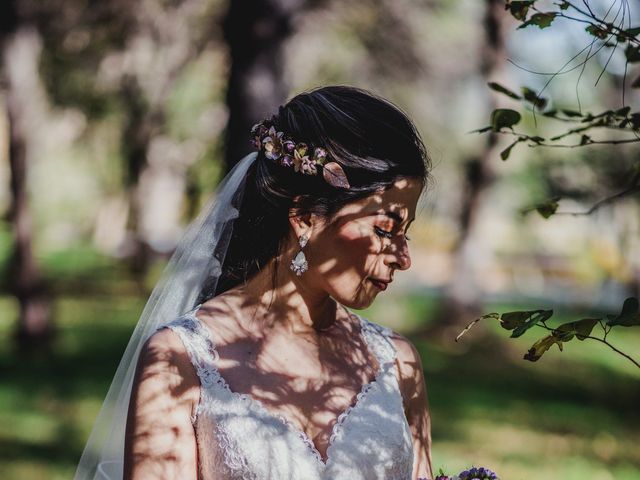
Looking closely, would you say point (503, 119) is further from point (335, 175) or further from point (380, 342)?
point (380, 342)

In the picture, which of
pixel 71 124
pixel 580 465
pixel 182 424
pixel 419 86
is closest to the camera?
pixel 182 424

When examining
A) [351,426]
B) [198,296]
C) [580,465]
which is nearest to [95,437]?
[198,296]

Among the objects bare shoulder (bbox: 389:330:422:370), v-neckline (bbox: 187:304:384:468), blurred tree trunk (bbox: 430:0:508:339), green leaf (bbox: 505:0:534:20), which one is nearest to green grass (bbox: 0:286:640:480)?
blurred tree trunk (bbox: 430:0:508:339)

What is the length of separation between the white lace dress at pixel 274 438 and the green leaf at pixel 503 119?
938 mm

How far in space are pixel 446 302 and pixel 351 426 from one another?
11056mm

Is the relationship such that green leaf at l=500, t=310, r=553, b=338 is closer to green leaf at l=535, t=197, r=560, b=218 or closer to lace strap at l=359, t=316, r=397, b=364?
green leaf at l=535, t=197, r=560, b=218

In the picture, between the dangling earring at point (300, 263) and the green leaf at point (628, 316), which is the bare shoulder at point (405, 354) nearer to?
the dangling earring at point (300, 263)

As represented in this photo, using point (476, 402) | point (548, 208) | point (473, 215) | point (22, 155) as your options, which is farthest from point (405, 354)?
point (473, 215)

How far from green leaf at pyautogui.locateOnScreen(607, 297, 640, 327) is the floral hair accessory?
87 cm

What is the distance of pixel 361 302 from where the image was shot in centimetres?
240

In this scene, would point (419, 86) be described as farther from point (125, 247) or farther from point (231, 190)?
point (231, 190)

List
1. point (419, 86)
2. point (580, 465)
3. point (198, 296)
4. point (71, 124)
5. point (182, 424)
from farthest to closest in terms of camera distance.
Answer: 1. point (71, 124)
2. point (419, 86)
3. point (580, 465)
4. point (198, 296)
5. point (182, 424)

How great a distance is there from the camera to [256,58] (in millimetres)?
5266

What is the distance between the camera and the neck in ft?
8.71
